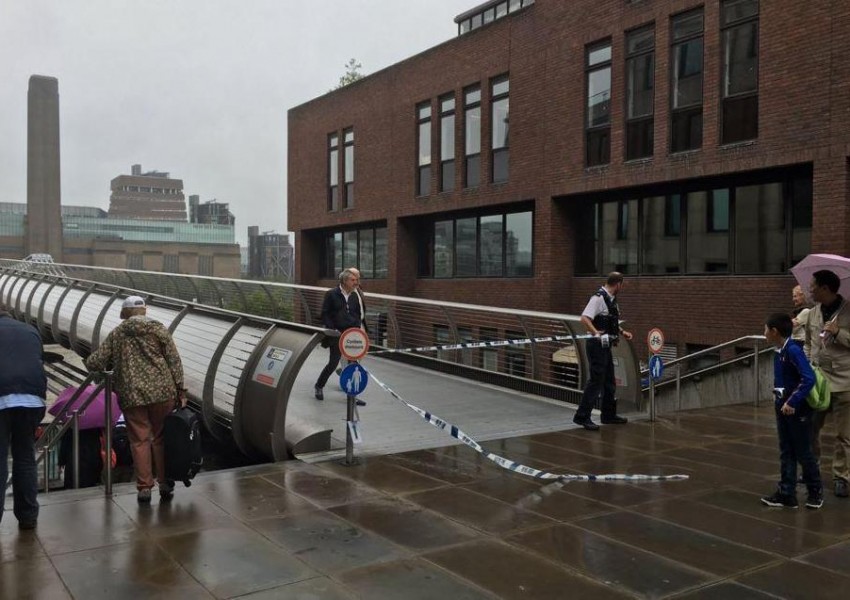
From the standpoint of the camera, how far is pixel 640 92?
57.1 feet

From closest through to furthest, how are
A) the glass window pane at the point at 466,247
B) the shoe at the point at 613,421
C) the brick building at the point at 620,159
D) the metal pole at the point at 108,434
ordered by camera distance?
the metal pole at the point at 108,434, the shoe at the point at 613,421, the brick building at the point at 620,159, the glass window pane at the point at 466,247

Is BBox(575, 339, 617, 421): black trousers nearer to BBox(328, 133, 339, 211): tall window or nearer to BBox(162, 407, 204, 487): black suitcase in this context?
BBox(162, 407, 204, 487): black suitcase

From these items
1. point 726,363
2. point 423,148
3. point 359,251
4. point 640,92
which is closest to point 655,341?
point 726,363

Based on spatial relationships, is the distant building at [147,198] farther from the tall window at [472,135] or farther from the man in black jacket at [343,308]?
the man in black jacket at [343,308]

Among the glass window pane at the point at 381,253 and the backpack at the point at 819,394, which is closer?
the backpack at the point at 819,394

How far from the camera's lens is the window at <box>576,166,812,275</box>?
15.0 m

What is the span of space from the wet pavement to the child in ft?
0.52

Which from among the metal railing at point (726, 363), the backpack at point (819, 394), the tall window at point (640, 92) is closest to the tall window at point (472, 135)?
the tall window at point (640, 92)

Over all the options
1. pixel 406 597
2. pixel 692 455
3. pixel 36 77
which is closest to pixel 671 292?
pixel 692 455

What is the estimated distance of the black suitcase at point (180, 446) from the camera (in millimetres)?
5727

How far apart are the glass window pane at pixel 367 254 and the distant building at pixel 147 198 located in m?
155

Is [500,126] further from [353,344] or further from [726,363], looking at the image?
[353,344]

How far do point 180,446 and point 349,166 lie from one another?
23306 millimetres

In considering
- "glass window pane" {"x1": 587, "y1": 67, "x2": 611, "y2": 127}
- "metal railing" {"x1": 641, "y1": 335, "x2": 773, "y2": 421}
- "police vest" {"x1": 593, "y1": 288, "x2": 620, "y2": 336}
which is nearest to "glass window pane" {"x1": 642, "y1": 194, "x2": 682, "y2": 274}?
"glass window pane" {"x1": 587, "y1": 67, "x2": 611, "y2": 127}
